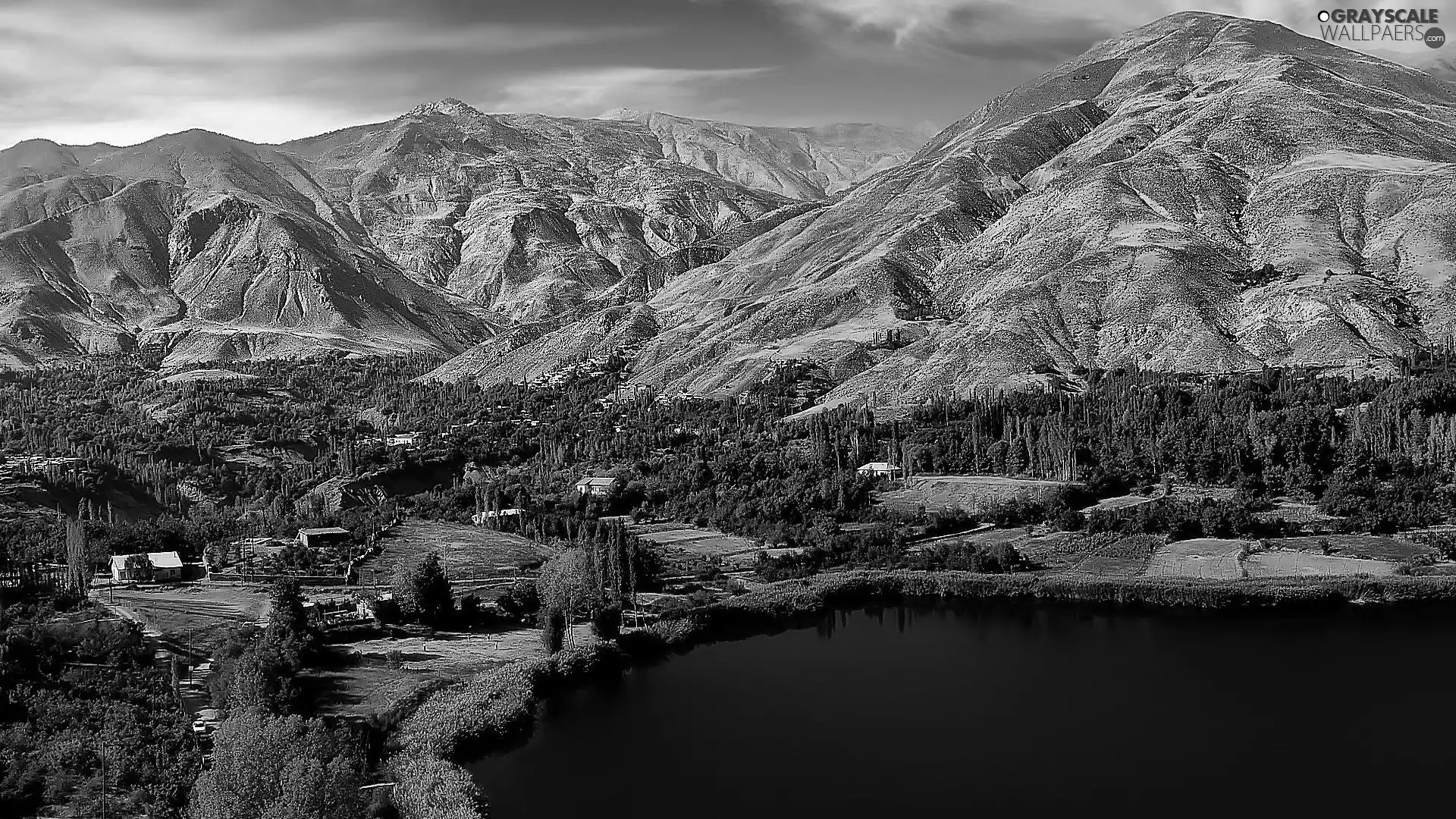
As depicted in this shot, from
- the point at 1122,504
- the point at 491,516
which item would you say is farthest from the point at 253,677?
the point at 1122,504

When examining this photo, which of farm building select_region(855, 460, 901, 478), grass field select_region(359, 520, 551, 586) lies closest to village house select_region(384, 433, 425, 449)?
grass field select_region(359, 520, 551, 586)

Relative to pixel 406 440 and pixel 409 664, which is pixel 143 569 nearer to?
pixel 409 664

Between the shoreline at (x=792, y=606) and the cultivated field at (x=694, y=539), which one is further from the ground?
the cultivated field at (x=694, y=539)

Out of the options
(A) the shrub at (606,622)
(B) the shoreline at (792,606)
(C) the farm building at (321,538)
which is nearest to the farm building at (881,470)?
(B) the shoreline at (792,606)

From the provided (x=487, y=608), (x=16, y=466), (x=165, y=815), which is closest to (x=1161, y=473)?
(x=487, y=608)

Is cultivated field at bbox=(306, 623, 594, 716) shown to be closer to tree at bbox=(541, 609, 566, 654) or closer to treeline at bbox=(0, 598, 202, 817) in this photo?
tree at bbox=(541, 609, 566, 654)

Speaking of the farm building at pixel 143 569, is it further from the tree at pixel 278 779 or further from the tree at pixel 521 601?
the tree at pixel 278 779
